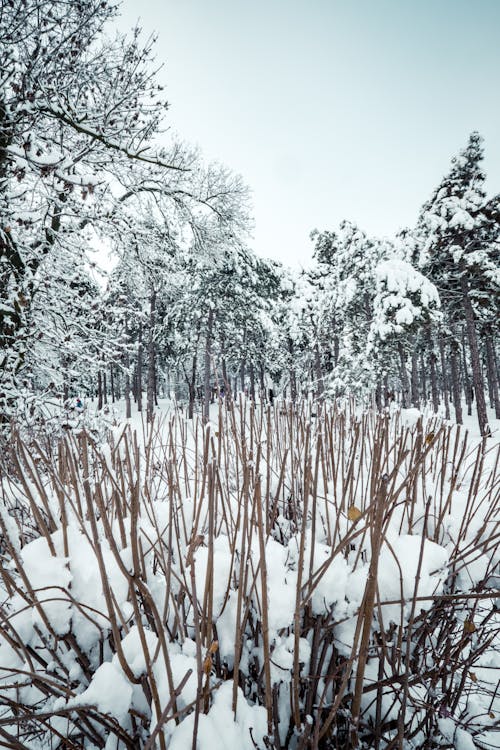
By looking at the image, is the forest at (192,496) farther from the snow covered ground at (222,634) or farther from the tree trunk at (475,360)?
the tree trunk at (475,360)

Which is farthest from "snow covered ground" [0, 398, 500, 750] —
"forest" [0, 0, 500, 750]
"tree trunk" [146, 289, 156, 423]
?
"tree trunk" [146, 289, 156, 423]

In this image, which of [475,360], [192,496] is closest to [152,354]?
[475,360]

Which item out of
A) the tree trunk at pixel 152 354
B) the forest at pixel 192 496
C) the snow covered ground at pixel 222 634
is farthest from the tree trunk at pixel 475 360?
the snow covered ground at pixel 222 634

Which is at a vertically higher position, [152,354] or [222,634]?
[152,354]

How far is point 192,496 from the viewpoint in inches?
97.2

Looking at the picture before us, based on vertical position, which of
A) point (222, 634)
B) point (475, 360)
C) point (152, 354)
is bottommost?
point (222, 634)

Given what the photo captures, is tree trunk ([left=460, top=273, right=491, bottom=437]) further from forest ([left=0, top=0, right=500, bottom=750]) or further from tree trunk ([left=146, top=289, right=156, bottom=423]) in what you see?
tree trunk ([left=146, top=289, right=156, bottom=423])

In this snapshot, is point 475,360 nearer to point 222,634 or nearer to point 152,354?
point 152,354

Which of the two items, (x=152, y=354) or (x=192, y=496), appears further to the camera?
(x=152, y=354)

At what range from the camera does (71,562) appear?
3.62ft

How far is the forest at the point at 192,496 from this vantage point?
37.6 inches

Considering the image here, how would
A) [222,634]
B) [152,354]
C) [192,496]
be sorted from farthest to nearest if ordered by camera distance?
1. [152,354]
2. [192,496]
3. [222,634]

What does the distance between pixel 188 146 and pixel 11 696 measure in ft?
24.0

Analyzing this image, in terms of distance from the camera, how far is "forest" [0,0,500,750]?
0.95m
